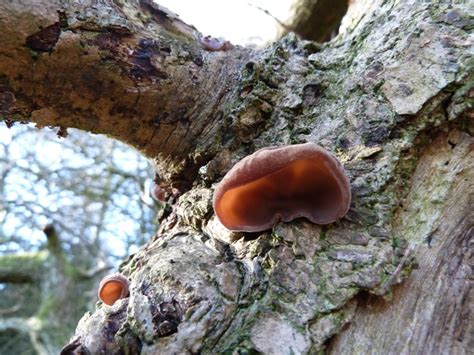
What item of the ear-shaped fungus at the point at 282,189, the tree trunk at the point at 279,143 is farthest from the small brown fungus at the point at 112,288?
the ear-shaped fungus at the point at 282,189

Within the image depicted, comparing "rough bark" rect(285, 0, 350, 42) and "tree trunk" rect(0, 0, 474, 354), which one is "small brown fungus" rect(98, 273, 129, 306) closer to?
"tree trunk" rect(0, 0, 474, 354)

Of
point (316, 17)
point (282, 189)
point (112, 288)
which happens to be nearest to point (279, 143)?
point (282, 189)

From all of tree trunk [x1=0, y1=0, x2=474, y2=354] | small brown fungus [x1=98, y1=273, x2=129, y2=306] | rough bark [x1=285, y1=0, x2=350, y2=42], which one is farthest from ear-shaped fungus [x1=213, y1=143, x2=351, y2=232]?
rough bark [x1=285, y1=0, x2=350, y2=42]

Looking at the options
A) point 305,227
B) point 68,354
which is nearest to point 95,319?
point 68,354

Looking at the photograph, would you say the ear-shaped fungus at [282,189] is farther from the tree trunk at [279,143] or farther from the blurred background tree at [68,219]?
the blurred background tree at [68,219]

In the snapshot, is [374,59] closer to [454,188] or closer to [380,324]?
[454,188]
